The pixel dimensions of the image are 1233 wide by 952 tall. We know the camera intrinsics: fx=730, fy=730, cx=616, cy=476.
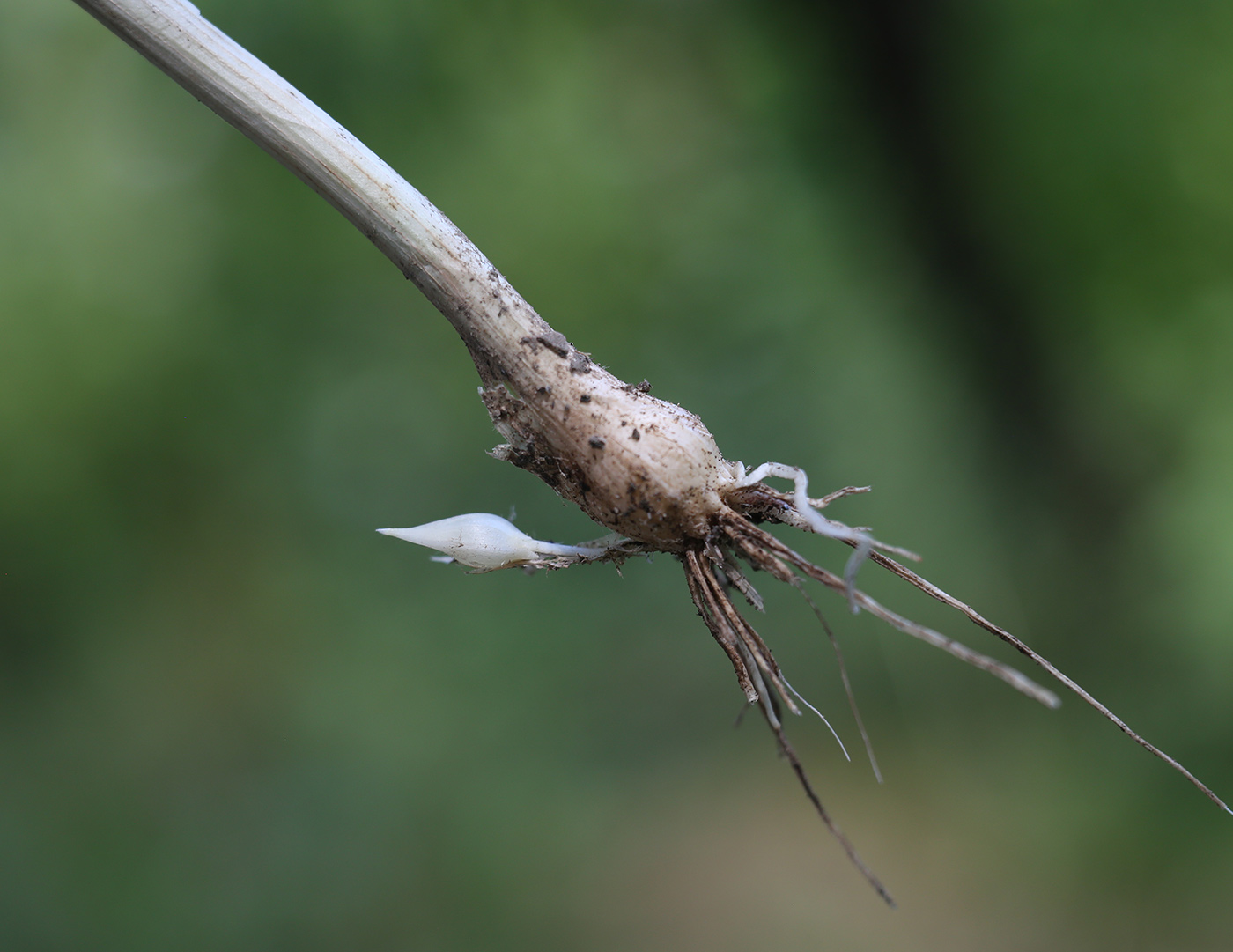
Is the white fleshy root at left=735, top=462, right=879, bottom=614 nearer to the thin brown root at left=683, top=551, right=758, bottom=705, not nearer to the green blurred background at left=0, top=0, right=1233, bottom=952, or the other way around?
the thin brown root at left=683, top=551, right=758, bottom=705

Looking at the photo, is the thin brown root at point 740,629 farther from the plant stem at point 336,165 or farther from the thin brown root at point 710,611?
the plant stem at point 336,165

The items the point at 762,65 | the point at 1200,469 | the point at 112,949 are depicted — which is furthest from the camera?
the point at 762,65

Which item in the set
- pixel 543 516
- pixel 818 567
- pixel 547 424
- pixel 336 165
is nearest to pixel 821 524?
pixel 818 567

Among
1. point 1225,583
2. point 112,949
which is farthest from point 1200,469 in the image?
point 112,949

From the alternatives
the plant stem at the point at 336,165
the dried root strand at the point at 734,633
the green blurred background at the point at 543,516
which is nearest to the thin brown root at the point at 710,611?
the dried root strand at the point at 734,633

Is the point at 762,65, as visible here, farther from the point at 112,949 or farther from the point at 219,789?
the point at 112,949
